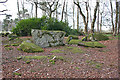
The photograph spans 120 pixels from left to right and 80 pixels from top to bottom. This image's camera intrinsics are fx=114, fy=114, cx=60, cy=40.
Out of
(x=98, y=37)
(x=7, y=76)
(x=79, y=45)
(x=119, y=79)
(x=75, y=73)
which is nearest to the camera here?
(x=7, y=76)

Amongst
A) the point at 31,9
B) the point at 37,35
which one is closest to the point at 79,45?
the point at 37,35

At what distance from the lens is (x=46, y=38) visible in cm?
750

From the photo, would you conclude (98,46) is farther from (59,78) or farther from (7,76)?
(7,76)

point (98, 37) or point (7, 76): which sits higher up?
point (98, 37)

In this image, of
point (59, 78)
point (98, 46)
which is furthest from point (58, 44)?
point (59, 78)

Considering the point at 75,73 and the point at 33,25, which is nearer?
the point at 75,73

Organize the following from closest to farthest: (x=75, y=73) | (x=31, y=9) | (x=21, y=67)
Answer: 1. (x=75, y=73)
2. (x=21, y=67)
3. (x=31, y=9)

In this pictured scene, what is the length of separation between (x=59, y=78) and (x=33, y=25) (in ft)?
28.4

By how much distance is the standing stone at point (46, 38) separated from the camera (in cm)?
734

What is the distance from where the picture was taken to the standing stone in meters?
7.34

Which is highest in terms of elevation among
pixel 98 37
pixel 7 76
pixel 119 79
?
pixel 98 37

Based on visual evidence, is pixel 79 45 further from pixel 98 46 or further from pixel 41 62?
pixel 41 62

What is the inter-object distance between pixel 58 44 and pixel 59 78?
4.72m

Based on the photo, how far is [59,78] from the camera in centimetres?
314
